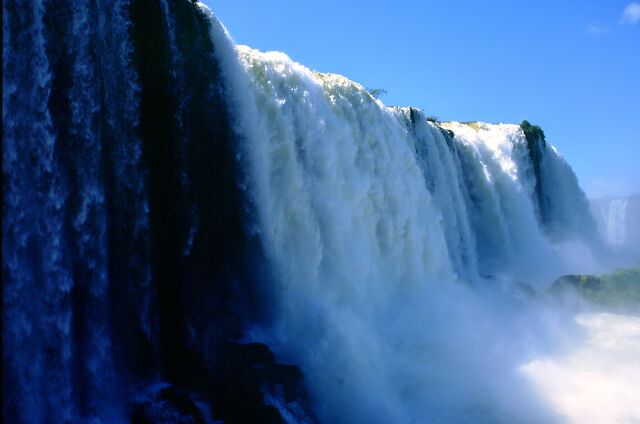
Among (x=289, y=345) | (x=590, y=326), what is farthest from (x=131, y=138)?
(x=590, y=326)

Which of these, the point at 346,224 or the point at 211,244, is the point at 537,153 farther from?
the point at 211,244

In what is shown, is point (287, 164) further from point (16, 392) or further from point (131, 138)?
point (16, 392)

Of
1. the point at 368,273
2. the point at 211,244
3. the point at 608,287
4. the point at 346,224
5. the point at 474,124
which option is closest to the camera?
the point at 211,244

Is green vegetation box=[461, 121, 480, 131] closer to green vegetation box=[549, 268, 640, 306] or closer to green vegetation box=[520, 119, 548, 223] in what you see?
green vegetation box=[520, 119, 548, 223]

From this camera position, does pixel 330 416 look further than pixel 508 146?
No

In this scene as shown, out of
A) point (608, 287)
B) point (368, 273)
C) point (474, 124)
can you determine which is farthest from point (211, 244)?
point (474, 124)

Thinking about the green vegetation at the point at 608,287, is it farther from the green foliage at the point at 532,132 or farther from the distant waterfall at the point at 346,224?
the green foliage at the point at 532,132
